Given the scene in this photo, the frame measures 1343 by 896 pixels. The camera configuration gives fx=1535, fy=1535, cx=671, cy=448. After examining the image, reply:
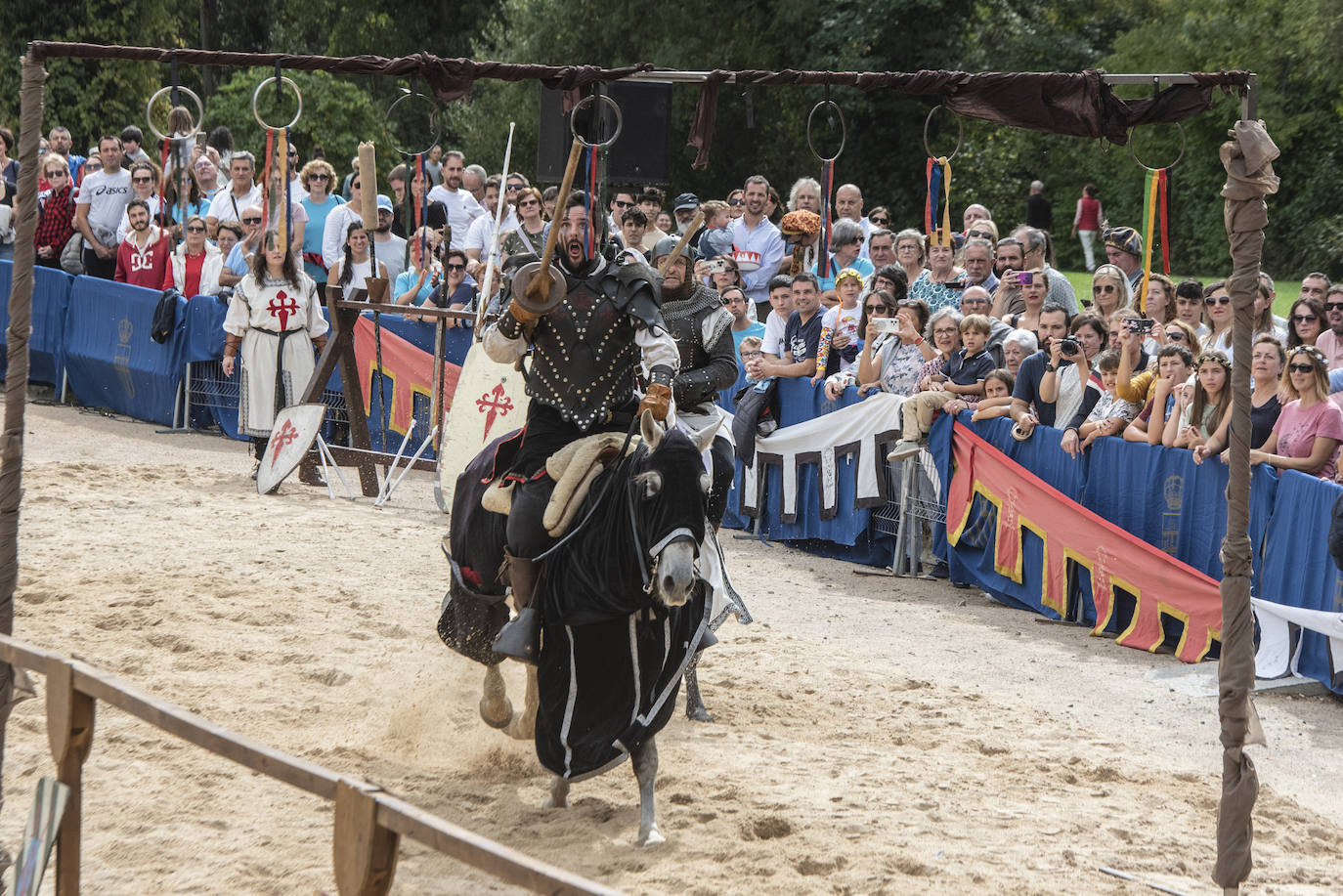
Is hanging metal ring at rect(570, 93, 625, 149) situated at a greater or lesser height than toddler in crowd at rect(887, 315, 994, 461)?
greater

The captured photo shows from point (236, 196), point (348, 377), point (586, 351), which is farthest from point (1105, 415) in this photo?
point (236, 196)

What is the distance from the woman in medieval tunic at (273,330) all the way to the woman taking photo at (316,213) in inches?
37.9

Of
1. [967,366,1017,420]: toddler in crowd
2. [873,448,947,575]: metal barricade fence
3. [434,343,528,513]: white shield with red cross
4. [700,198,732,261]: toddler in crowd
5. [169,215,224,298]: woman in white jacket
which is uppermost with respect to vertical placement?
[700,198,732,261]: toddler in crowd

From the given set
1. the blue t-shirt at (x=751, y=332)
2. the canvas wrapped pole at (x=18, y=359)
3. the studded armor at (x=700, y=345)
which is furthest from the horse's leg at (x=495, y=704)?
the blue t-shirt at (x=751, y=332)

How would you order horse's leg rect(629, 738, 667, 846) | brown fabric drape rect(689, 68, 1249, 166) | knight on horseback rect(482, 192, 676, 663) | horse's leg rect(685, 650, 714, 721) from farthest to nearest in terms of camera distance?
1. horse's leg rect(685, 650, 714, 721)
2. knight on horseback rect(482, 192, 676, 663)
3. horse's leg rect(629, 738, 667, 846)
4. brown fabric drape rect(689, 68, 1249, 166)

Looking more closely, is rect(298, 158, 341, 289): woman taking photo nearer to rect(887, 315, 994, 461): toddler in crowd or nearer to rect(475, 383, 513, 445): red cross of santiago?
rect(475, 383, 513, 445): red cross of santiago

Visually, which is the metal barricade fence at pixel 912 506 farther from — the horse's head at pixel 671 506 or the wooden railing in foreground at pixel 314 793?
the wooden railing in foreground at pixel 314 793

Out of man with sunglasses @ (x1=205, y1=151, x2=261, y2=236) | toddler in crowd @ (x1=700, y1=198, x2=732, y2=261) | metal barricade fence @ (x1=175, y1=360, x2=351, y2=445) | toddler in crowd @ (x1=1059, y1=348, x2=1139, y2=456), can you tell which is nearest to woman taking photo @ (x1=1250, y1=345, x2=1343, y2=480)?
toddler in crowd @ (x1=1059, y1=348, x2=1139, y2=456)

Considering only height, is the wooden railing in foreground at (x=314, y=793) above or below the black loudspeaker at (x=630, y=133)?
below

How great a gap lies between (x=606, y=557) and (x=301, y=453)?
6.69m

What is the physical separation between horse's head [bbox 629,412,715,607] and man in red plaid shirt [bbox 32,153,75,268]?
41.2 feet

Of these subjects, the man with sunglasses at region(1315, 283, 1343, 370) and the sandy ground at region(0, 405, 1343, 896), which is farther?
the man with sunglasses at region(1315, 283, 1343, 370)

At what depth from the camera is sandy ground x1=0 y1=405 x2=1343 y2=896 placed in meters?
5.37

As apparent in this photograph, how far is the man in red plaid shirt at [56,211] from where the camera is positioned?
16156mm
